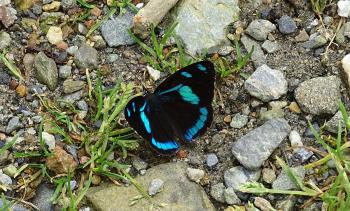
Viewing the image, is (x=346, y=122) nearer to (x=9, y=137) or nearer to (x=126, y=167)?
(x=126, y=167)

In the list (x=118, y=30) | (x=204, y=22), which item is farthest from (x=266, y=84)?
(x=118, y=30)

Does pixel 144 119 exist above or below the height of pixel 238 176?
above

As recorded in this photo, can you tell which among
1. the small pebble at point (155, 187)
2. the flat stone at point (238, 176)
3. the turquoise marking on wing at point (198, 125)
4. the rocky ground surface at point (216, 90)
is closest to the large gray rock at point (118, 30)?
the rocky ground surface at point (216, 90)

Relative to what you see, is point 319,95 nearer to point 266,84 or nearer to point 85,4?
point 266,84

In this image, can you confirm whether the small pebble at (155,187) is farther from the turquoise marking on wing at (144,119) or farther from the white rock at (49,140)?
the white rock at (49,140)

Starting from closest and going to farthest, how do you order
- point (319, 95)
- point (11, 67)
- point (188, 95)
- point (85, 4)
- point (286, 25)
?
point (188, 95)
point (319, 95)
point (11, 67)
point (286, 25)
point (85, 4)

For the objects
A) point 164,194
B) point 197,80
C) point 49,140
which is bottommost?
point 164,194

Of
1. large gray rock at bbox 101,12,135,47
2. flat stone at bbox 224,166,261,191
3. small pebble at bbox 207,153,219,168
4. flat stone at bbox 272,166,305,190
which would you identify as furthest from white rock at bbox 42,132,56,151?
flat stone at bbox 272,166,305,190

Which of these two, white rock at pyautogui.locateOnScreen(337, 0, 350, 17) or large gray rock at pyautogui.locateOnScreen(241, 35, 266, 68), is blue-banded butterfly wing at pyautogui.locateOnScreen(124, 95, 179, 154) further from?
white rock at pyautogui.locateOnScreen(337, 0, 350, 17)
